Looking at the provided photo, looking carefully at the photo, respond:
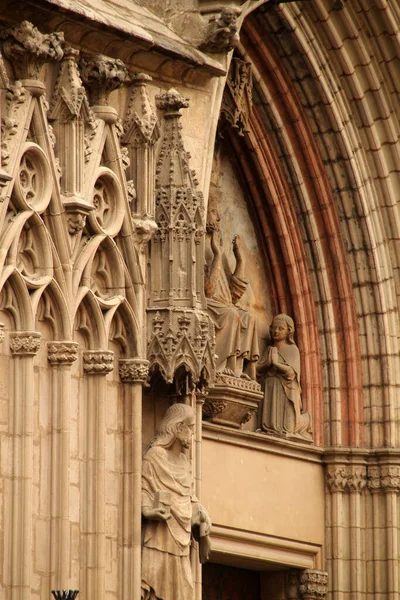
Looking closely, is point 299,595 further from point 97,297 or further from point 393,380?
point 97,297

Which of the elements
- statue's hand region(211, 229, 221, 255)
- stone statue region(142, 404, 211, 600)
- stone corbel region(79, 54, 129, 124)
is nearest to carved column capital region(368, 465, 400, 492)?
statue's hand region(211, 229, 221, 255)

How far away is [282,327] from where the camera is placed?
22281mm

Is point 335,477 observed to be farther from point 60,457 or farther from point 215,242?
point 60,457

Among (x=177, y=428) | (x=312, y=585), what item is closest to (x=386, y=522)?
(x=312, y=585)

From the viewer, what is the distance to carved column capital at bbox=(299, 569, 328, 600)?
22094 mm

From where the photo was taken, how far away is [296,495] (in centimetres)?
2222

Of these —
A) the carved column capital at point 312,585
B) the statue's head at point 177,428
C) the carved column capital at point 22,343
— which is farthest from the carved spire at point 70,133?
the carved column capital at point 312,585

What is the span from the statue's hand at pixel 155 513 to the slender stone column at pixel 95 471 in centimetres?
54

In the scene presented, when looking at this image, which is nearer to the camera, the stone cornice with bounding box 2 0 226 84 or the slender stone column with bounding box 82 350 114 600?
the stone cornice with bounding box 2 0 226 84

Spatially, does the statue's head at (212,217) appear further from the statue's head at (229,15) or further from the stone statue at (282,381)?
the statue's head at (229,15)

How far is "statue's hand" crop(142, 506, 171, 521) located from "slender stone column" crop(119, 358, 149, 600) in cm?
6

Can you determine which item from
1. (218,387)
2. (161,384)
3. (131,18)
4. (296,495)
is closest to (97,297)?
(161,384)

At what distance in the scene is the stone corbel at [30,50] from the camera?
16.3 meters

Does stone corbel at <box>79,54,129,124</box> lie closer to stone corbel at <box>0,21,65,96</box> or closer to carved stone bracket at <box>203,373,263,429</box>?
stone corbel at <box>0,21,65,96</box>
